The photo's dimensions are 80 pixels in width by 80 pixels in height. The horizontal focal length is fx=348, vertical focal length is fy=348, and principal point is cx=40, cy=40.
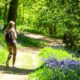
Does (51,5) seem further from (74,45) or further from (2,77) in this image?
(2,77)

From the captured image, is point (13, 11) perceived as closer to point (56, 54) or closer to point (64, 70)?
point (56, 54)

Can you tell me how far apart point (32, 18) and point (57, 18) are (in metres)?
49.5

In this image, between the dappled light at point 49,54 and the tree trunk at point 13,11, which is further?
the tree trunk at point 13,11

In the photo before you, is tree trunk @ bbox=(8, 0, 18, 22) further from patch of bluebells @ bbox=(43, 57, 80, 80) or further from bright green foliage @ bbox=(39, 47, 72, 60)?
patch of bluebells @ bbox=(43, 57, 80, 80)

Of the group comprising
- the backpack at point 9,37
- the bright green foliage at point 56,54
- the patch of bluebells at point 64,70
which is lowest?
the bright green foliage at point 56,54

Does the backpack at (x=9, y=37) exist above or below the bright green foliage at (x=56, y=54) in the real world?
above

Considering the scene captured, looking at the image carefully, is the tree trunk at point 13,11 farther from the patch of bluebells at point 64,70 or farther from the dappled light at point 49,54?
the patch of bluebells at point 64,70

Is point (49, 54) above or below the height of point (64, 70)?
below

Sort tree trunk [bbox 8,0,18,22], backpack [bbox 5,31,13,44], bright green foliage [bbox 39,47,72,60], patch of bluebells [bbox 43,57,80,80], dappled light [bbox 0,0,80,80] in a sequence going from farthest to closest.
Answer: tree trunk [bbox 8,0,18,22] → bright green foliage [bbox 39,47,72,60] → backpack [bbox 5,31,13,44] → dappled light [bbox 0,0,80,80] → patch of bluebells [bbox 43,57,80,80]

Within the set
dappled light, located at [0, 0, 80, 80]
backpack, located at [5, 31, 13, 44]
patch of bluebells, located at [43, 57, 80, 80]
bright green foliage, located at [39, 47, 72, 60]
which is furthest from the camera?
bright green foliage, located at [39, 47, 72, 60]

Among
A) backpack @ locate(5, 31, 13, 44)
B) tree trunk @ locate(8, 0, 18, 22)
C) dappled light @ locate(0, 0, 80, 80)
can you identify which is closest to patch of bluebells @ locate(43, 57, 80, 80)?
dappled light @ locate(0, 0, 80, 80)

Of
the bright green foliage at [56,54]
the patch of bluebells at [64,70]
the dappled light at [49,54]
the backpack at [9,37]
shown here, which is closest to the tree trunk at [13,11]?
the dappled light at [49,54]

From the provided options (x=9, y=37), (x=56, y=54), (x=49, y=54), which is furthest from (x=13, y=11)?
(x=9, y=37)

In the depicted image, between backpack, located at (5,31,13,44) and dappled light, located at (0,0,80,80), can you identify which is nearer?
dappled light, located at (0,0,80,80)
